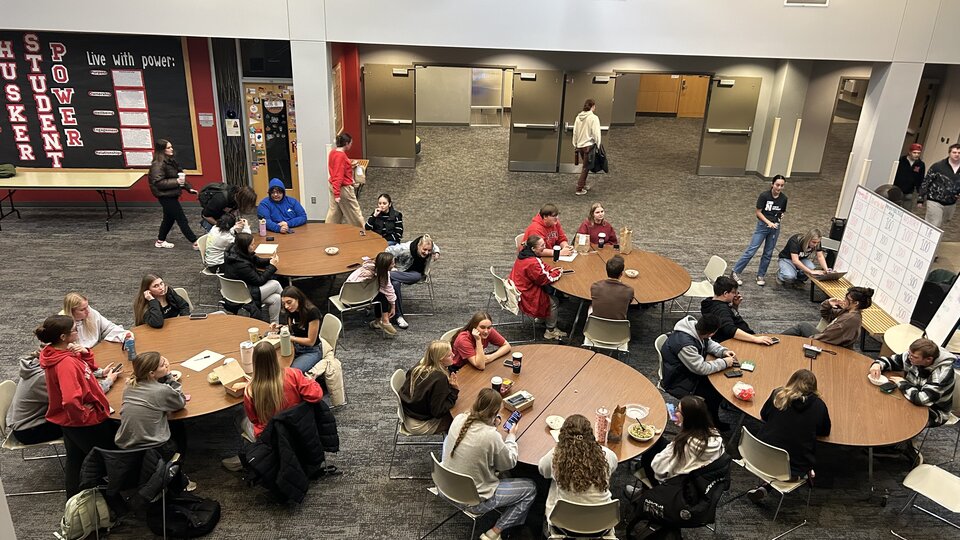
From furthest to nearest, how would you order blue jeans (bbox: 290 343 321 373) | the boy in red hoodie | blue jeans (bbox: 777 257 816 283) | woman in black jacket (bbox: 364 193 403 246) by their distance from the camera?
blue jeans (bbox: 777 257 816 283)
woman in black jacket (bbox: 364 193 403 246)
the boy in red hoodie
blue jeans (bbox: 290 343 321 373)

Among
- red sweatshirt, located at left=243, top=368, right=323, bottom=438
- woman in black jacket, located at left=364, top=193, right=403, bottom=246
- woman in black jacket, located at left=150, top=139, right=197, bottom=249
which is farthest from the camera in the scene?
woman in black jacket, located at left=150, top=139, right=197, bottom=249

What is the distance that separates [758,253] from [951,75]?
790cm

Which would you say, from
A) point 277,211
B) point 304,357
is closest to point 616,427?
point 304,357

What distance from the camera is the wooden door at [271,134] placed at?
11.3 metres

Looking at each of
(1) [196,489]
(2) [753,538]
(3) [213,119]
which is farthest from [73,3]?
(2) [753,538]

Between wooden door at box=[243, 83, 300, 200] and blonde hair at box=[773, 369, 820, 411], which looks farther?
wooden door at box=[243, 83, 300, 200]

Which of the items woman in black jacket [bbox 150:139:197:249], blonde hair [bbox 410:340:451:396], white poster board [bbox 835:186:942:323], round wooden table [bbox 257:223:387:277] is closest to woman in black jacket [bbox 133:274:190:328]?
round wooden table [bbox 257:223:387:277]

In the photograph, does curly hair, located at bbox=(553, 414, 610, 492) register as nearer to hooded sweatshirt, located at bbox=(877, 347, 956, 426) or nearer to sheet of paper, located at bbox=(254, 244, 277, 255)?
hooded sweatshirt, located at bbox=(877, 347, 956, 426)

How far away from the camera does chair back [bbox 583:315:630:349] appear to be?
6.62 m

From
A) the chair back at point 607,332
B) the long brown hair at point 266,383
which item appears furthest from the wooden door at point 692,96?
the long brown hair at point 266,383

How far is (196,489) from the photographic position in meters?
5.41

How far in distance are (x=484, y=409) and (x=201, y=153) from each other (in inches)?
358

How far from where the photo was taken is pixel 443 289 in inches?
351

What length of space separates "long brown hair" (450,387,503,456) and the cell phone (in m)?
0.48
